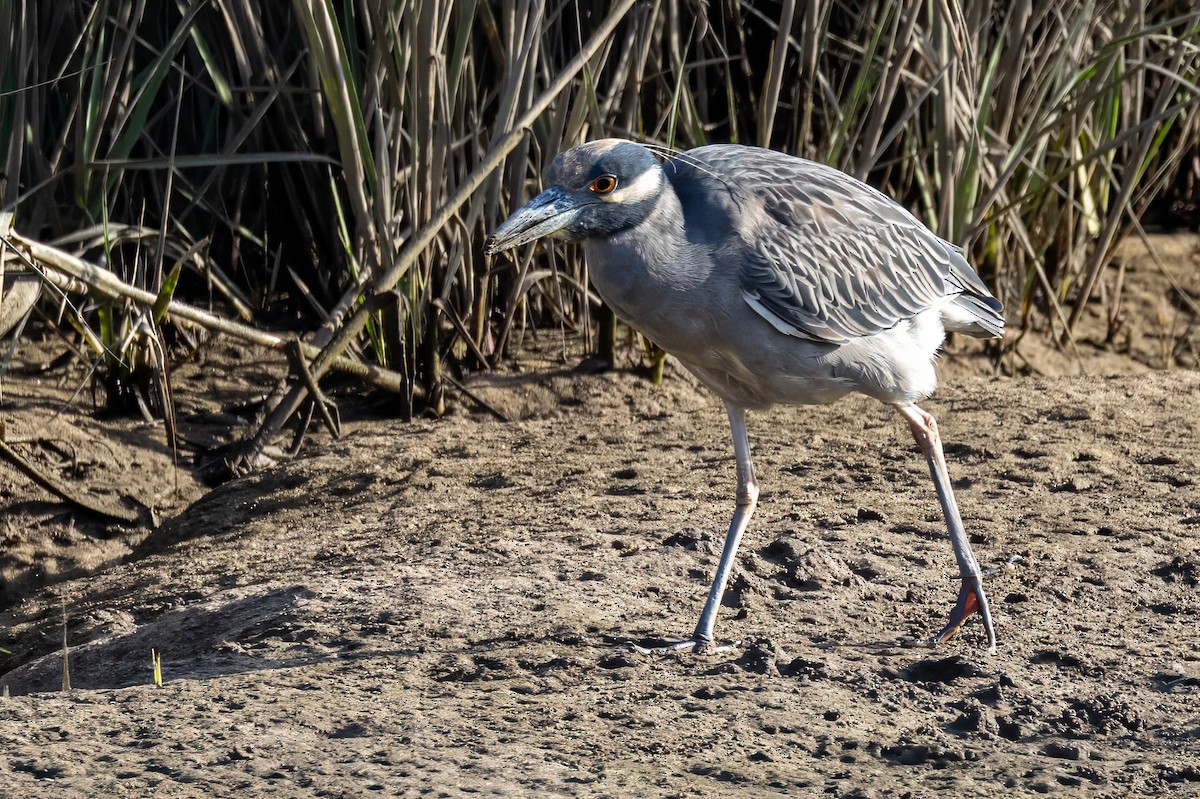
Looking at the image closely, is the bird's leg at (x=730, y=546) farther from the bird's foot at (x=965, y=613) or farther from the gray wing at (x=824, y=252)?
the bird's foot at (x=965, y=613)

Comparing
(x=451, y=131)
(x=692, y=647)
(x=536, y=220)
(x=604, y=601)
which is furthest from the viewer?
(x=451, y=131)

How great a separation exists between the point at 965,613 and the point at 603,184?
4.54ft

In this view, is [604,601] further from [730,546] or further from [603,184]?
[603,184]

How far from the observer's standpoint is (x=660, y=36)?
18.9ft

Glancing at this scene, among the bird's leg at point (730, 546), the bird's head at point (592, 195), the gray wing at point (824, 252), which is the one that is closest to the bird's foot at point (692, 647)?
the bird's leg at point (730, 546)

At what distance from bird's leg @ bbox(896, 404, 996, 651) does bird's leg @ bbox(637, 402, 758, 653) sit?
43 cm

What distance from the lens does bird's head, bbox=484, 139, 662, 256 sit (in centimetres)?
318

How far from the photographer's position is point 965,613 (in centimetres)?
341

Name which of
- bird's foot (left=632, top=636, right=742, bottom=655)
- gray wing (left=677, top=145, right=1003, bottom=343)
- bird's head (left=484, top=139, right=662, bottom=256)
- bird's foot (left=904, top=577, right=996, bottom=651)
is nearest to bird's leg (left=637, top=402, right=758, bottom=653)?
bird's foot (left=632, top=636, right=742, bottom=655)

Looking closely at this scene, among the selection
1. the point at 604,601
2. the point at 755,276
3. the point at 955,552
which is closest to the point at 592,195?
the point at 755,276

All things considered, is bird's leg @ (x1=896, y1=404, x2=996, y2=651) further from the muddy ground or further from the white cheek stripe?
the white cheek stripe

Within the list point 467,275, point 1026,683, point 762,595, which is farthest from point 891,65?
point 1026,683

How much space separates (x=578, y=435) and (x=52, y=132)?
275 centimetres

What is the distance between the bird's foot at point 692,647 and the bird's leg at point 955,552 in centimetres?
53
